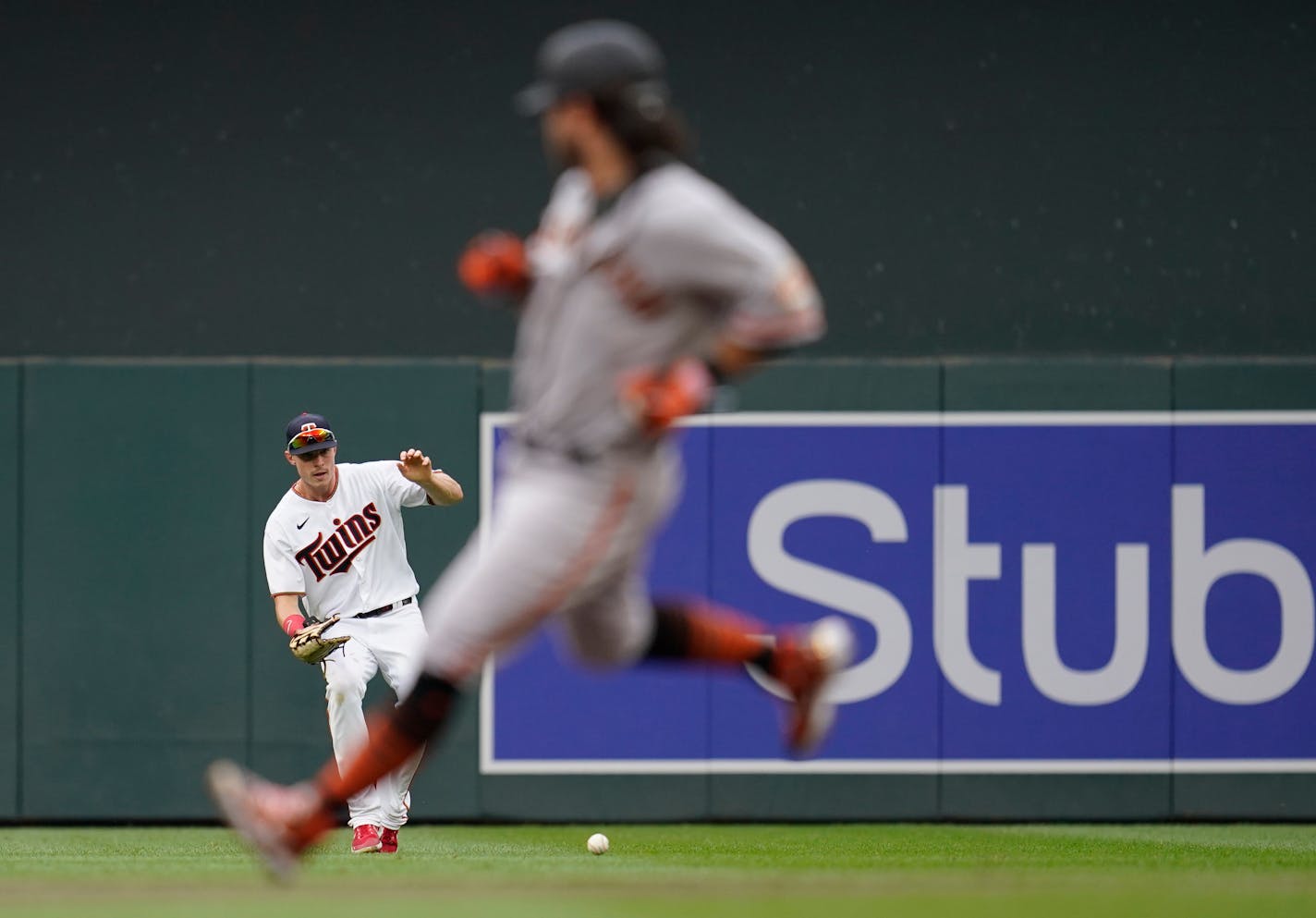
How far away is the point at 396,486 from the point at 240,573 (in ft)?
5.16

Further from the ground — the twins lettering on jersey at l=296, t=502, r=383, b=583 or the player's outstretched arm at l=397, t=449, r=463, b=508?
the player's outstretched arm at l=397, t=449, r=463, b=508

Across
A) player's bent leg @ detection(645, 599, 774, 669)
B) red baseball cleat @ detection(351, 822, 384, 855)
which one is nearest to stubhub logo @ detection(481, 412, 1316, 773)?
red baseball cleat @ detection(351, 822, 384, 855)

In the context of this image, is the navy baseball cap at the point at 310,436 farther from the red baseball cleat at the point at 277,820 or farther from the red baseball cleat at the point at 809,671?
the red baseball cleat at the point at 277,820

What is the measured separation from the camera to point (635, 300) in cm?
433

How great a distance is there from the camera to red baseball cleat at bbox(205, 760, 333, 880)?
14.7 feet

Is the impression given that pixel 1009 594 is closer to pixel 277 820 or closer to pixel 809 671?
pixel 809 671

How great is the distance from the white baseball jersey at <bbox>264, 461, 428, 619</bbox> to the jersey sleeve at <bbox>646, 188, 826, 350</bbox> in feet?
14.7

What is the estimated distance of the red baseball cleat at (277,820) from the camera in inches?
176

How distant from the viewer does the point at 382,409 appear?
9883 mm

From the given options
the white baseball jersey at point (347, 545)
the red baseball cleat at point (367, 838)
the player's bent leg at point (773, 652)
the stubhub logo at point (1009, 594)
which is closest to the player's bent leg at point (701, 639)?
the player's bent leg at point (773, 652)

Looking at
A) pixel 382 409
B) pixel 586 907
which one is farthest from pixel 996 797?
pixel 586 907

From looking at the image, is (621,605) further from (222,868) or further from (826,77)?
(826,77)

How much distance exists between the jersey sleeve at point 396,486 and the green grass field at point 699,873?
1524 mm

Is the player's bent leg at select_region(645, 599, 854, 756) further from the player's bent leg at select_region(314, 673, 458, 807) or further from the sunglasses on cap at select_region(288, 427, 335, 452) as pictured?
the sunglasses on cap at select_region(288, 427, 335, 452)
